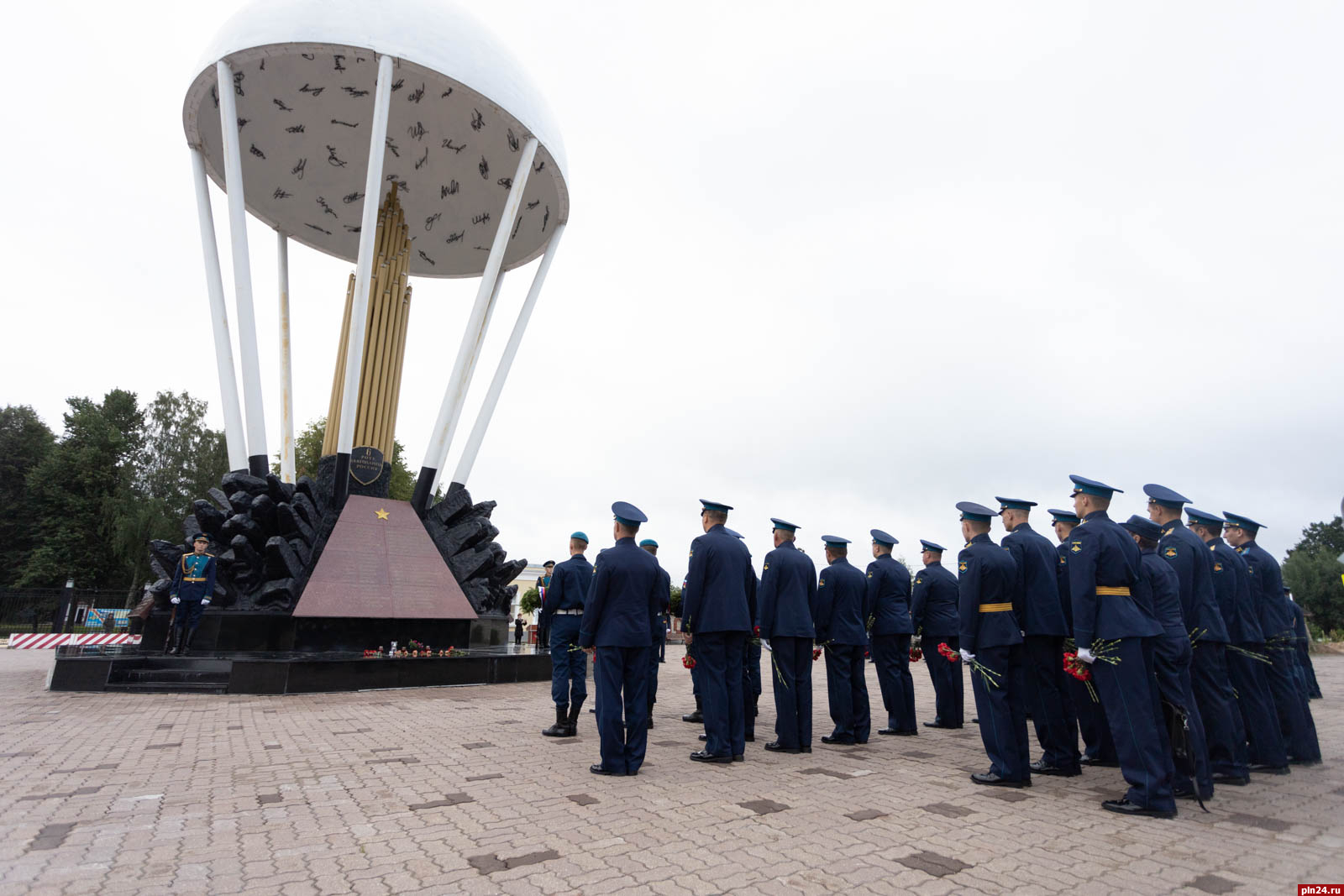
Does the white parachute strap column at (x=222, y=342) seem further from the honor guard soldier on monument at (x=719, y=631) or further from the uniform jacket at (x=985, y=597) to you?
the uniform jacket at (x=985, y=597)

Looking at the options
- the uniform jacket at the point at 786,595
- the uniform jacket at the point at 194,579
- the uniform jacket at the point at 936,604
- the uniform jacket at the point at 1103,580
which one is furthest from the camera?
the uniform jacket at the point at 194,579

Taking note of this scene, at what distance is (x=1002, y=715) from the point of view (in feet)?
14.6

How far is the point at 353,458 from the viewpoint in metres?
12.6

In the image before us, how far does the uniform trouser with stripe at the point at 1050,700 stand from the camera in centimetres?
499

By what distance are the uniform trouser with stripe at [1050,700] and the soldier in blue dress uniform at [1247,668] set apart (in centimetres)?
122

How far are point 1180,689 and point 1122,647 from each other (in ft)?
2.19

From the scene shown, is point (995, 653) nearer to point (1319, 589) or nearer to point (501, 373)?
point (501, 373)

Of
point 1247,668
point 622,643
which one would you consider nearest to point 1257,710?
point 1247,668

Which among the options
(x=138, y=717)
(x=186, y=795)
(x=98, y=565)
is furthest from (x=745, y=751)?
(x=98, y=565)

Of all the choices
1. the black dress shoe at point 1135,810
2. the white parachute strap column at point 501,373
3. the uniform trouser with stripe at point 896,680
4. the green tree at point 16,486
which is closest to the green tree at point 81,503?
the green tree at point 16,486

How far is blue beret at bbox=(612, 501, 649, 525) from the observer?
5.25m

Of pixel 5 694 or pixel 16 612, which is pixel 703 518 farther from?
pixel 16 612

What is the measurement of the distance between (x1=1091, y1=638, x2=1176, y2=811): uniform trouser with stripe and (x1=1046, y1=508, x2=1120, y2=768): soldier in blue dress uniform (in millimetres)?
1334

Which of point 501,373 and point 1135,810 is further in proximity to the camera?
point 501,373
